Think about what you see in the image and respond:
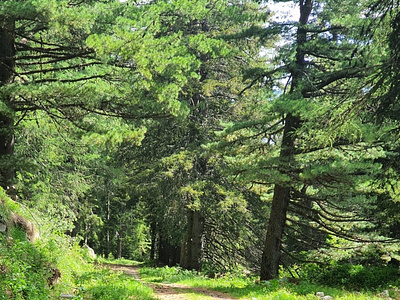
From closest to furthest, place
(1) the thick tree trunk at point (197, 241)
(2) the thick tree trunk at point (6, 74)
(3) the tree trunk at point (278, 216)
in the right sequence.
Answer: (2) the thick tree trunk at point (6, 74), (3) the tree trunk at point (278, 216), (1) the thick tree trunk at point (197, 241)

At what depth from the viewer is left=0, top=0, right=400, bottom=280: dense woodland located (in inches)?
270

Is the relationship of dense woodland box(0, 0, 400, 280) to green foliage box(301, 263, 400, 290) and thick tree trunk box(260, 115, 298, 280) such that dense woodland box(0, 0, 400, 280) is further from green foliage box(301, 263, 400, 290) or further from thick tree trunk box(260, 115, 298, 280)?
green foliage box(301, 263, 400, 290)

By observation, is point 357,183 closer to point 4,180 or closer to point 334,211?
point 334,211

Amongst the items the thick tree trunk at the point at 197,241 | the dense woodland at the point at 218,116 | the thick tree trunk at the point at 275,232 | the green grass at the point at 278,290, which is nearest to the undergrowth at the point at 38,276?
the dense woodland at the point at 218,116

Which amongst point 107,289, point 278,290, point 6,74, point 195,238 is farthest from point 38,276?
point 195,238

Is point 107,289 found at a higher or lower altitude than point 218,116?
lower

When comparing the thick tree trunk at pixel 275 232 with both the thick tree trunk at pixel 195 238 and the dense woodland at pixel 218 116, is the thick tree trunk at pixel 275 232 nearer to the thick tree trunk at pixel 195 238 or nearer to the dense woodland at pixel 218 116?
the dense woodland at pixel 218 116

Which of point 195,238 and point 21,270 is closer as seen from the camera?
point 21,270

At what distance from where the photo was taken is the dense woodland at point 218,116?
6859mm

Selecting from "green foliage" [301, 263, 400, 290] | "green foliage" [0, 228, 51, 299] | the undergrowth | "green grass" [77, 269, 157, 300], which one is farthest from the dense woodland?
"green grass" [77, 269, 157, 300]

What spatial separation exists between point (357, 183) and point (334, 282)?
→ 3.78 metres

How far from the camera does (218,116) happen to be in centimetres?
1578

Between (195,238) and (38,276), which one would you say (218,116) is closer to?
(195,238)

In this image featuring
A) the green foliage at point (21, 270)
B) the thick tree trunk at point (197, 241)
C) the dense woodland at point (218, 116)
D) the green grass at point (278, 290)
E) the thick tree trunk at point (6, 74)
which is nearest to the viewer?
the green foliage at point (21, 270)
